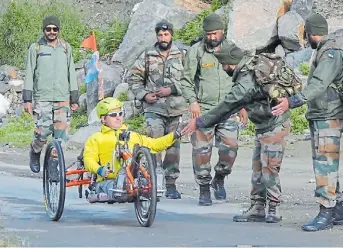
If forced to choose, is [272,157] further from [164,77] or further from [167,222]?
[164,77]

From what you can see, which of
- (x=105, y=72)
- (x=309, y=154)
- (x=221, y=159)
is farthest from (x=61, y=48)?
(x=105, y=72)

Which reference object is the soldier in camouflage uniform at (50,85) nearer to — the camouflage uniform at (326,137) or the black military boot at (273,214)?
the black military boot at (273,214)

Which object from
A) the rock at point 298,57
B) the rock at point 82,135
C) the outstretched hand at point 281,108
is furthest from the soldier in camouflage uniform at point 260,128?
the rock at point 298,57

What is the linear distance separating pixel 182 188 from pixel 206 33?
9.48 ft

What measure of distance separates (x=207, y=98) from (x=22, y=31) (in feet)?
57.8

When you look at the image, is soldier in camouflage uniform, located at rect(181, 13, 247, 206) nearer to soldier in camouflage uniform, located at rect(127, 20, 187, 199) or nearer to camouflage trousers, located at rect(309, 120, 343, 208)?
soldier in camouflage uniform, located at rect(127, 20, 187, 199)

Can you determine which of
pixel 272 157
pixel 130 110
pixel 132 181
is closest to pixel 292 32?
pixel 130 110

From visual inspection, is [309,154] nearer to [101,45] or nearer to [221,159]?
[221,159]

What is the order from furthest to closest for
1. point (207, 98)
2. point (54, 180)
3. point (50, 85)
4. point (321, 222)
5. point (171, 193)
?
point (50, 85) < point (171, 193) < point (207, 98) < point (54, 180) < point (321, 222)

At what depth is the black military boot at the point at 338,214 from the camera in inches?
388

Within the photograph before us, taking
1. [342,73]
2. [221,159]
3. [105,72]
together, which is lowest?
[221,159]

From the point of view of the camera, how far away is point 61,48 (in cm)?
1391

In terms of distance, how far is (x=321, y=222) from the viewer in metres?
9.47

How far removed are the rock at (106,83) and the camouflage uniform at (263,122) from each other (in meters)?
13.7
